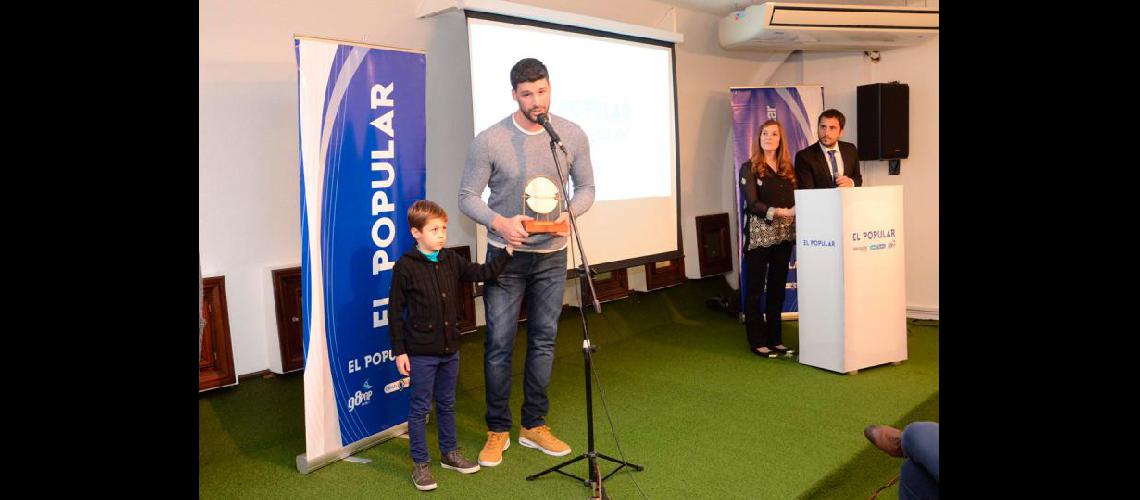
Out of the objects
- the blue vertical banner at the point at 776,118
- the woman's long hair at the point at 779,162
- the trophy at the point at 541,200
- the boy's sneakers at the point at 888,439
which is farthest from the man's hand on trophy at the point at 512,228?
the blue vertical banner at the point at 776,118

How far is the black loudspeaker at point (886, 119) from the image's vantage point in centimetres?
616

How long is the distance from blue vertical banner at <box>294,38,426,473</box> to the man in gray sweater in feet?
1.17

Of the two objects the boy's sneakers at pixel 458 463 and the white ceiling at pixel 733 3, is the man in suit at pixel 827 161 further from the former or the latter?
the boy's sneakers at pixel 458 463

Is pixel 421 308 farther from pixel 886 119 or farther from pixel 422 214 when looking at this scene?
pixel 886 119

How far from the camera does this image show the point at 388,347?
10.9 ft

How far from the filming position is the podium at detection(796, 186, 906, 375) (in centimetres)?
433

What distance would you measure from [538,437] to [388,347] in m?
0.73

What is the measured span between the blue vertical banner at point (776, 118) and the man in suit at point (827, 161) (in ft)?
3.64

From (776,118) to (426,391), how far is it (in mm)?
4150

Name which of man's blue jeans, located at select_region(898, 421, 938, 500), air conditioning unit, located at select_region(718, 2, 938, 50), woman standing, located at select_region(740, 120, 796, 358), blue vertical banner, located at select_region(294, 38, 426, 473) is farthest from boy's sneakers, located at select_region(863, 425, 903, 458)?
air conditioning unit, located at select_region(718, 2, 938, 50)

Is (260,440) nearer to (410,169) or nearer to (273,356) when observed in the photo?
(273,356)

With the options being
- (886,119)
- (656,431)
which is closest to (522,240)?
(656,431)

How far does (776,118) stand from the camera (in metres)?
6.16
